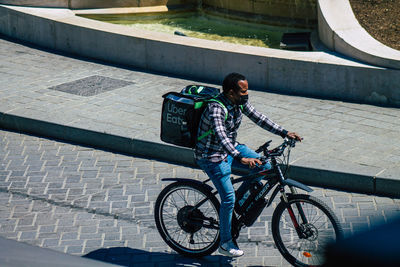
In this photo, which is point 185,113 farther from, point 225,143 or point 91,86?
point 91,86

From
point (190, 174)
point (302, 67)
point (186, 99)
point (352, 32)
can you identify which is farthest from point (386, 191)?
point (352, 32)

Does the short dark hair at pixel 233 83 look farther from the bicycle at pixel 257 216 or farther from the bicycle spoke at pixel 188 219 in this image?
the bicycle spoke at pixel 188 219

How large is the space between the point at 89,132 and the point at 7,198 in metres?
1.89

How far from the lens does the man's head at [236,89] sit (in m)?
6.18

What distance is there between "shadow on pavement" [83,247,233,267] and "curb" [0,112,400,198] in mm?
2038

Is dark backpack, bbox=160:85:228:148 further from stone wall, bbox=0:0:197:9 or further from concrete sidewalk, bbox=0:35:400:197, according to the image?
stone wall, bbox=0:0:197:9

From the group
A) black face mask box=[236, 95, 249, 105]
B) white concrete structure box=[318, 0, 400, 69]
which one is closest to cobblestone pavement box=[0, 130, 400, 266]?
black face mask box=[236, 95, 249, 105]

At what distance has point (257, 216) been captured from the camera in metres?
6.48

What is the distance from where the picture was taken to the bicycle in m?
6.21

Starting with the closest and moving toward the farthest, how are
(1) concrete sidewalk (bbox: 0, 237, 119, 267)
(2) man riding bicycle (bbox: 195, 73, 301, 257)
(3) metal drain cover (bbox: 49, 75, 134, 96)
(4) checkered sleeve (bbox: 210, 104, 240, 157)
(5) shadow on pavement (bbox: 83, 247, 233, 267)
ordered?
(1) concrete sidewalk (bbox: 0, 237, 119, 267) → (4) checkered sleeve (bbox: 210, 104, 240, 157) → (2) man riding bicycle (bbox: 195, 73, 301, 257) → (5) shadow on pavement (bbox: 83, 247, 233, 267) → (3) metal drain cover (bbox: 49, 75, 134, 96)

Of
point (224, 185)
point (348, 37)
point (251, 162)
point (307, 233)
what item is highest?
point (348, 37)

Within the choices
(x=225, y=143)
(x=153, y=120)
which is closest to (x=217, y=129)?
(x=225, y=143)

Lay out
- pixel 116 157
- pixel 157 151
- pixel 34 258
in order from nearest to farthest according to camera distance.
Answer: pixel 34 258 → pixel 157 151 → pixel 116 157

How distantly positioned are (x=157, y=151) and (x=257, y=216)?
308 centimetres
